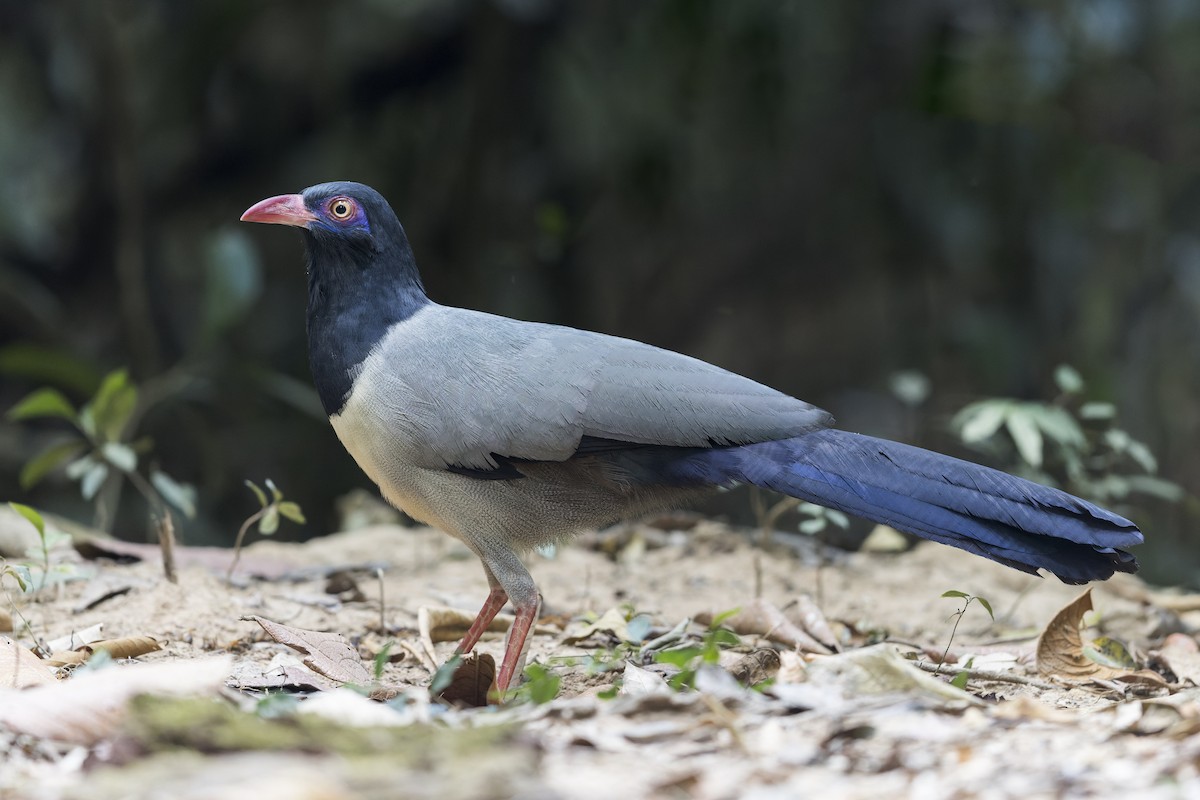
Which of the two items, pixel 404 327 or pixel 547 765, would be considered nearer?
pixel 547 765

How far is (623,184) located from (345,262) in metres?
4.71

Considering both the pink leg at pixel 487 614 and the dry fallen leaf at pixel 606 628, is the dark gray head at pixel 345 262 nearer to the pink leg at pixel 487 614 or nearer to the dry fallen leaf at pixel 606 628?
the pink leg at pixel 487 614

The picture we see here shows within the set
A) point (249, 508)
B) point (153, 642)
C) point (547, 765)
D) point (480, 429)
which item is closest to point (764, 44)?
point (249, 508)

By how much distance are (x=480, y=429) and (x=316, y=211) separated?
3.46 ft

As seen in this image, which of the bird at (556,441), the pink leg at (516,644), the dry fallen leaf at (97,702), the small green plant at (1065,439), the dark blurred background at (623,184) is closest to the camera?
the dry fallen leaf at (97,702)

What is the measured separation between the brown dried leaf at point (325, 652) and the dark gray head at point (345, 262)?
778mm

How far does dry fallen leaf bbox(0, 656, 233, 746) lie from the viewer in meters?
2.66

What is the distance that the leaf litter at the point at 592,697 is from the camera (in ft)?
7.55

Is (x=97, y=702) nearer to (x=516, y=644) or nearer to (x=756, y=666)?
(x=516, y=644)

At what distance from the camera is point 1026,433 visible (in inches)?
207

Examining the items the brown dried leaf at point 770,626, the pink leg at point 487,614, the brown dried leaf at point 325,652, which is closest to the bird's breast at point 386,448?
the pink leg at point 487,614

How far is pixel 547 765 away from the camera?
2.39 metres

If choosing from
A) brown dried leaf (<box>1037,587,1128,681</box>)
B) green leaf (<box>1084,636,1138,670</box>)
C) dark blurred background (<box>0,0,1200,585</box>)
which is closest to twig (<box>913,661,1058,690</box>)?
brown dried leaf (<box>1037,587,1128,681</box>)

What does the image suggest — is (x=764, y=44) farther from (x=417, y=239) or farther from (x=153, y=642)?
(x=153, y=642)
